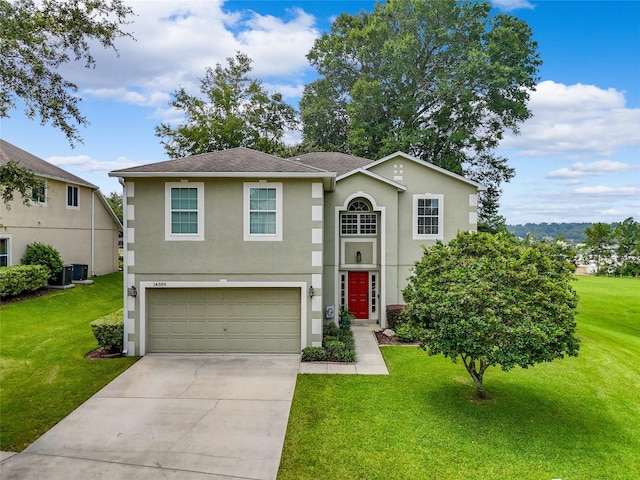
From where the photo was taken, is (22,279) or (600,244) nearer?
(22,279)

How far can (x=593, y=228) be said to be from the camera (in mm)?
43062

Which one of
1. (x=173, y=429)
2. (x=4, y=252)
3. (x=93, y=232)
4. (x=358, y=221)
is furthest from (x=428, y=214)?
(x=93, y=232)

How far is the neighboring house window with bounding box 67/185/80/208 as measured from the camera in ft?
70.0

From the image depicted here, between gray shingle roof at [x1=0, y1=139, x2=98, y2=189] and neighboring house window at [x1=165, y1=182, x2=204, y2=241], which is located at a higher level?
gray shingle roof at [x1=0, y1=139, x2=98, y2=189]

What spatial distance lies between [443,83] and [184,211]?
68.1 feet

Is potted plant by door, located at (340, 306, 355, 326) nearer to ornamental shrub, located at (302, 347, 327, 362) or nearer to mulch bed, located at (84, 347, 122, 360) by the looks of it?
ornamental shrub, located at (302, 347, 327, 362)

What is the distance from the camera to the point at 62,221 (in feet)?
68.1

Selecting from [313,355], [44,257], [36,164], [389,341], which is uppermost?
[36,164]

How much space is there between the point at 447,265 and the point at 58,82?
9.58 meters

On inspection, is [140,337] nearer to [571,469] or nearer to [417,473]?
[417,473]

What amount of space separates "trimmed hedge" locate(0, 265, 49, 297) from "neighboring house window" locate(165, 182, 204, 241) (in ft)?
31.2

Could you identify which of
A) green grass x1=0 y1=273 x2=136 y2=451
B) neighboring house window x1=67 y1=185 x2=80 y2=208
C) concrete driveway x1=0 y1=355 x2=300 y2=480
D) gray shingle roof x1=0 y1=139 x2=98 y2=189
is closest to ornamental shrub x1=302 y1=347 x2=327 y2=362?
concrete driveway x1=0 y1=355 x2=300 y2=480

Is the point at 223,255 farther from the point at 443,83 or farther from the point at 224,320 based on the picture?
the point at 443,83

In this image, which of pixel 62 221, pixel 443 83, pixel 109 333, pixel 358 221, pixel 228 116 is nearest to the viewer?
pixel 109 333
